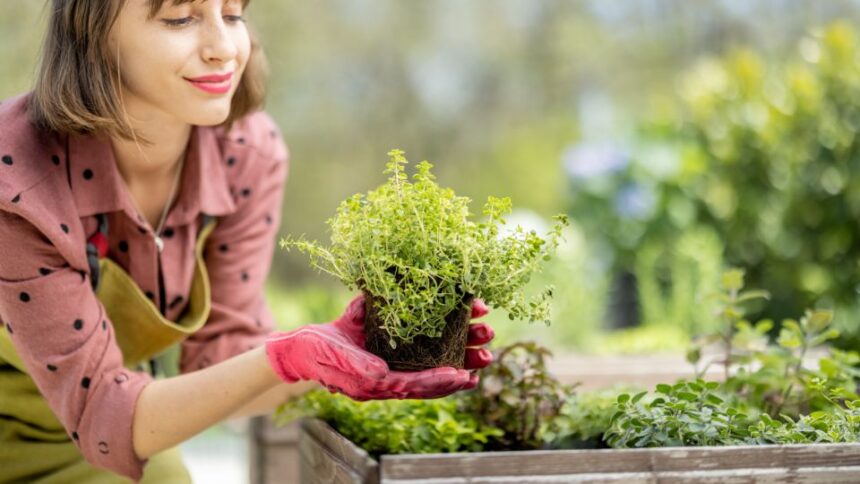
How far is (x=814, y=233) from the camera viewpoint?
349 cm

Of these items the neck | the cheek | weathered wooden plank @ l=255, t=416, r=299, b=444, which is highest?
the cheek

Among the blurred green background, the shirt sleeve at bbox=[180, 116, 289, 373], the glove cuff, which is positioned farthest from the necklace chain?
the blurred green background

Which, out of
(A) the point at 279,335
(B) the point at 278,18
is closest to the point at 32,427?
(A) the point at 279,335

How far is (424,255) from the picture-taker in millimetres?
1444

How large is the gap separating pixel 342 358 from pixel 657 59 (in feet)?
25.3

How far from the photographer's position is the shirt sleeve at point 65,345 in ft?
5.54

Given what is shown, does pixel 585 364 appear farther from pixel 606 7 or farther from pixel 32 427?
pixel 606 7

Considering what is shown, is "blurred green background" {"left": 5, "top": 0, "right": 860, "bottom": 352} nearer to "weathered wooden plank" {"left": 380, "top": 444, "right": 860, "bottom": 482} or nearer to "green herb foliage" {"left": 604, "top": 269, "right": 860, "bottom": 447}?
"green herb foliage" {"left": 604, "top": 269, "right": 860, "bottom": 447}

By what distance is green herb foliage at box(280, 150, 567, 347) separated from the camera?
1.42 metres

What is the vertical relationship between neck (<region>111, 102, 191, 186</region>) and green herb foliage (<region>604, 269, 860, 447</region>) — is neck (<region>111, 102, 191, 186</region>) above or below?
above

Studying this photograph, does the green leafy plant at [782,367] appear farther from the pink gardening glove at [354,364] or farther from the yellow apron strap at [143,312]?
the yellow apron strap at [143,312]

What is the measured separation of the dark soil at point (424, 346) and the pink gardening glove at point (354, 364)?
19mm

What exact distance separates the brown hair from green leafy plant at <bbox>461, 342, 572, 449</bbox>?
0.73 metres

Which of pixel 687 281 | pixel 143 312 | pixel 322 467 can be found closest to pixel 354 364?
pixel 322 467
